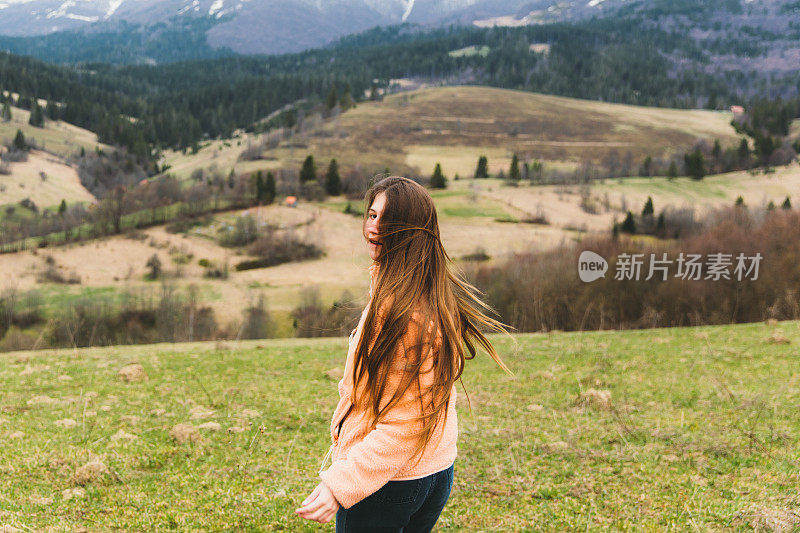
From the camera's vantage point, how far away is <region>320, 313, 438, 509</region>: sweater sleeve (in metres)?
2.68

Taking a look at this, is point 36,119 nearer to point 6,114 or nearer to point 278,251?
point 6,114

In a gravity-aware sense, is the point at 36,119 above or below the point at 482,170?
above

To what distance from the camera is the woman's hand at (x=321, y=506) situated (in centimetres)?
265

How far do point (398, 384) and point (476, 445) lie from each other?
643 centimetres

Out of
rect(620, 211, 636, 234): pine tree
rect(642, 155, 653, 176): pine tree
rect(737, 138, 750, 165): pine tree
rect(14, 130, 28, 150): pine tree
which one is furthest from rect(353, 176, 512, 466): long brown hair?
rect(14, 130, 28, 150): pine tree

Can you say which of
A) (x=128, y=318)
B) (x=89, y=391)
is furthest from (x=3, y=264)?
(x=89, y=391)

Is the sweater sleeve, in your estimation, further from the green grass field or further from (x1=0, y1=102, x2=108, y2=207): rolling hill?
(x1=0, y1=102, x2=108, y2=207): rolling hill

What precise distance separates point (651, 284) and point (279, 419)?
32885mm

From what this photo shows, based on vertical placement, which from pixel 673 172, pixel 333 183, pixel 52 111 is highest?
pixel 52 111

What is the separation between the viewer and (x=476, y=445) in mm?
8711

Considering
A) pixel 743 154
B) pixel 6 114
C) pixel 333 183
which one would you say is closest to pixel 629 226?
pixel 333 183

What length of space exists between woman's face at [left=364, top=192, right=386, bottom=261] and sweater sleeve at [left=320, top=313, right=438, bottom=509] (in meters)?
0.43

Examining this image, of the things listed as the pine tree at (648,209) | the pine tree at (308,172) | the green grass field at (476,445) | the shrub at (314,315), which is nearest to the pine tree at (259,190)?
the pine tree at (308,172)

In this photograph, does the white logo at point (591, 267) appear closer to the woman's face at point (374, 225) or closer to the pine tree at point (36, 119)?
the woman's face at point (374, 225)
